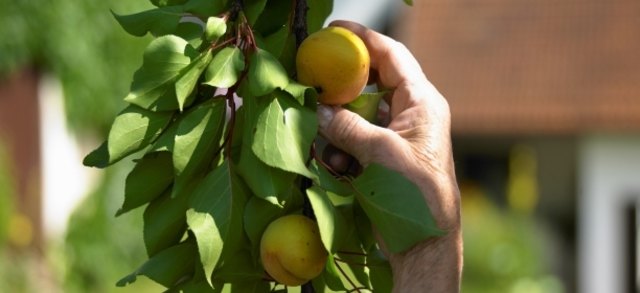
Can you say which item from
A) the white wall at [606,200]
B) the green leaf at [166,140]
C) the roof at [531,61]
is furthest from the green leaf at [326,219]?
the white wall at [606,200]

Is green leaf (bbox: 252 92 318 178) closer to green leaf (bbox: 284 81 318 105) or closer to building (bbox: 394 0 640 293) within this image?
green leaf (bbox: 284 81 318 105)

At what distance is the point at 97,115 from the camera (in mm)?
10141

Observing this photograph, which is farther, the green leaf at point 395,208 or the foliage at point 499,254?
the foliage at point 499,254

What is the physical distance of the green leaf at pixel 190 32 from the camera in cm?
204

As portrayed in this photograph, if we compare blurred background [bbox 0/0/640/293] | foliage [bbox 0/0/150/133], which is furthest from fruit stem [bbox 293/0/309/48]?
foliage [bbox 0/0/150/133]

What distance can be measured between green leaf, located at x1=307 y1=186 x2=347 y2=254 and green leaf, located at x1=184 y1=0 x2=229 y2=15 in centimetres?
30

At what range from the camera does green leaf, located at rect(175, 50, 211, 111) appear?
1960 mm

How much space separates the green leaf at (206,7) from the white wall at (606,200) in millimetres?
12187

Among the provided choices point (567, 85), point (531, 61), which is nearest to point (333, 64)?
point (567, 85)

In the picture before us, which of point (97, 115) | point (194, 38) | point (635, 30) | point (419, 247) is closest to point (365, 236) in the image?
point (419, 247)

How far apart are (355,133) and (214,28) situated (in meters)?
0.26

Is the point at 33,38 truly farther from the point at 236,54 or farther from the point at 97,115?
the point at 236,54

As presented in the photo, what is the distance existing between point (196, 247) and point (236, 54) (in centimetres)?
30

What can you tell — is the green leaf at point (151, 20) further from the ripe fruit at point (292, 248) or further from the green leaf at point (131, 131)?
the ripe fruit at point (292, 248)
